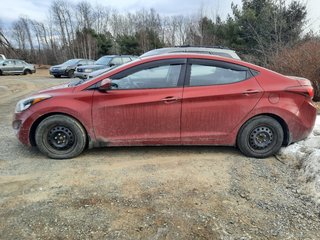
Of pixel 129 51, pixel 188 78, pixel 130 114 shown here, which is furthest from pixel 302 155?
pixel 129 51

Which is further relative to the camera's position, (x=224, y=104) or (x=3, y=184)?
(x=224, y=104)

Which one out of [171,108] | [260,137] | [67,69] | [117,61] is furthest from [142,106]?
[67,69]

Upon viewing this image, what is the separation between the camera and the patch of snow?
3421 millimetres

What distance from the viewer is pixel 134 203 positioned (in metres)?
3.18

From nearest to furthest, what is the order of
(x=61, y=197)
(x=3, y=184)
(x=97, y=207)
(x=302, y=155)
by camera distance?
1. (x=97, y=207)
2. (x=61, y=197)
3. (x=3, y=184)
4. (x=302, y=155)

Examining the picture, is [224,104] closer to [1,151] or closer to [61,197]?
[61,197]

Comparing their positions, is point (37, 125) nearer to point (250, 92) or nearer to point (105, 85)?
point (105, 85)

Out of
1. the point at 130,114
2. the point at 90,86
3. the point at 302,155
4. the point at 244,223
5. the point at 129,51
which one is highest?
the point at 129,51

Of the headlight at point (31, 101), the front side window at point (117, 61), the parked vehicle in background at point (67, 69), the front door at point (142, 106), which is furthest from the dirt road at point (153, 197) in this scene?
the parked vehicle in background at point (67, 69)

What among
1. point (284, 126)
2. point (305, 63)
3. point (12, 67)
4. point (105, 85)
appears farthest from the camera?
point (12, 67)

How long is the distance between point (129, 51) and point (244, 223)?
42.2 metres

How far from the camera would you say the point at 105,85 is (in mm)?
4184

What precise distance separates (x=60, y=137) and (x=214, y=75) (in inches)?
96.6

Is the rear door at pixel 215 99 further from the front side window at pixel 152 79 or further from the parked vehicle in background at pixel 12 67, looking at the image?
the parked vehicle in background at pixel 12 67
